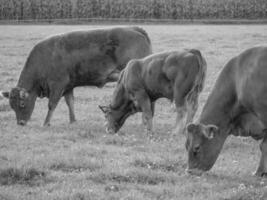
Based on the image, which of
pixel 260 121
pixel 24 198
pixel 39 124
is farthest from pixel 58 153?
pixel 39 124

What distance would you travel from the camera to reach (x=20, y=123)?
14.3m

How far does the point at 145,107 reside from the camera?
13477 mm

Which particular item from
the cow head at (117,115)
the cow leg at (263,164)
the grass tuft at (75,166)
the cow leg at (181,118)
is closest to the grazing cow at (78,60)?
the cow head at (117,115)

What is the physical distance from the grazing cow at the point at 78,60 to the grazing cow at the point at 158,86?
4.75 ft

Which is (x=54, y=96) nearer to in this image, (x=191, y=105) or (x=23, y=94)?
(x=23, y=94)

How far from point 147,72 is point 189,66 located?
1144 mm

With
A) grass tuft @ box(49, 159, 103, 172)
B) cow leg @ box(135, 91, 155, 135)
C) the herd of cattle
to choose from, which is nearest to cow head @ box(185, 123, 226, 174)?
the herd of cattle

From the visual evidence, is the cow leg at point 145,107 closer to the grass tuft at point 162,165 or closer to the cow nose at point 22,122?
the cow nose at point 22,122

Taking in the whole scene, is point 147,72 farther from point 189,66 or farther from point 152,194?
point 152,194

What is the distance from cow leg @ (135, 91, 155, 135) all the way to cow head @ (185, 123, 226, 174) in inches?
156

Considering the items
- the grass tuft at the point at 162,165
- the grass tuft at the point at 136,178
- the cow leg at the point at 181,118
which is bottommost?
the cow leg at the point at 181,118

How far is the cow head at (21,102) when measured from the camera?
14.7 meters

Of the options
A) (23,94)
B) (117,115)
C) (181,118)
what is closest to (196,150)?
(181,118)

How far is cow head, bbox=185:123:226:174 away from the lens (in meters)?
9.12
